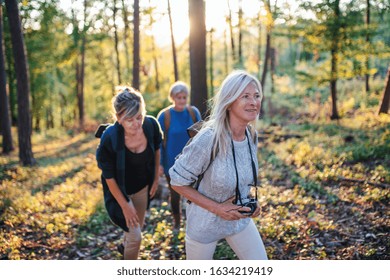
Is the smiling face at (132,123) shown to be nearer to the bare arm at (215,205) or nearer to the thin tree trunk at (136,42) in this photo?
the bare arm at (215,205)

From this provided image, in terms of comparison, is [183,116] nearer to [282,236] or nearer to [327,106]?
[282,236]

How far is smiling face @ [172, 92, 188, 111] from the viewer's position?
17.0ft

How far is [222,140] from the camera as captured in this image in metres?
2.32

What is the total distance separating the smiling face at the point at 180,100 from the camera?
5.18m

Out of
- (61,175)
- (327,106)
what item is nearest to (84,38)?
(61,175)

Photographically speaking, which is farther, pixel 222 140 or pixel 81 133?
pixel 81 133

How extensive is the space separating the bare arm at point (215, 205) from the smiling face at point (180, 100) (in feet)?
9.71

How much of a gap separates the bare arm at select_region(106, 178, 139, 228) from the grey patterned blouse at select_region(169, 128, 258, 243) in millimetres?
995

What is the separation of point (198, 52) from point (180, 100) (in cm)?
152

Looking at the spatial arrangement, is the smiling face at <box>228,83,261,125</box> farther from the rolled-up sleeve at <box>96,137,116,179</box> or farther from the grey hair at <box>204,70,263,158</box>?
the rolled-up sleeve at <box>96,137,116,179</box>

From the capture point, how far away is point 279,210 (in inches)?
224

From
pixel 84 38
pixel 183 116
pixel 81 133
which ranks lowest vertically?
pixel 81 133

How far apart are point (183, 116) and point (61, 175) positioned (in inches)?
246

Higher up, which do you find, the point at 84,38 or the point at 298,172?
the point at 84,38
